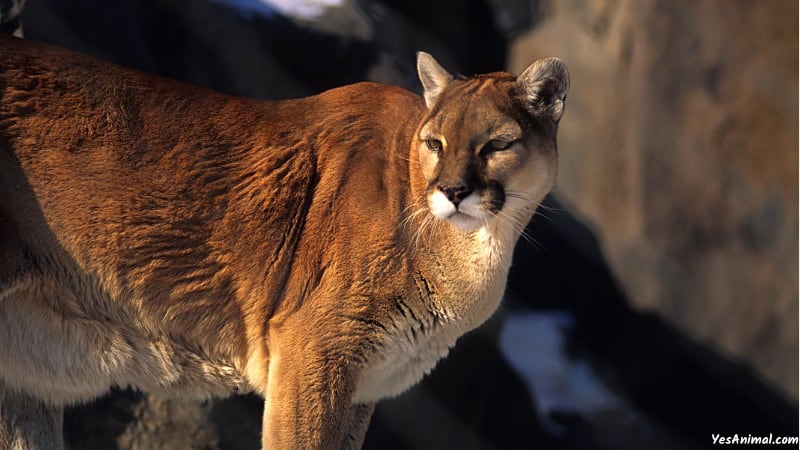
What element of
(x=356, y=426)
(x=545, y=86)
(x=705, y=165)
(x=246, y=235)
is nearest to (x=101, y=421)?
(x=356, y=426)

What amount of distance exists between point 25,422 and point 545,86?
1.91 metres

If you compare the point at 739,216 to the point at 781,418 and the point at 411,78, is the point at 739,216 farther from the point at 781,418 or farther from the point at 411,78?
the point at 411,78

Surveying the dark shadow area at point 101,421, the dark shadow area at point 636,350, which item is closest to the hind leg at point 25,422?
the dark shadow area at point 101,421

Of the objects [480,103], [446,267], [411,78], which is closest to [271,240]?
[446,267]

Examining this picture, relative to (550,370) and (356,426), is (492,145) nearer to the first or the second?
(356,426)

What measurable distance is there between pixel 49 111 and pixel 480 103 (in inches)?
46.9

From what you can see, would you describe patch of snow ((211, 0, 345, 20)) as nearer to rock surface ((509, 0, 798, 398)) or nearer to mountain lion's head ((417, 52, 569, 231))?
rock surface ((509, 0, 798, 398))

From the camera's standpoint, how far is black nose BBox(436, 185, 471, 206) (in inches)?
112

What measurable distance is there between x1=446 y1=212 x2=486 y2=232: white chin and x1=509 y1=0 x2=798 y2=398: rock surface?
284 cm

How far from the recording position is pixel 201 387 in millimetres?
3281

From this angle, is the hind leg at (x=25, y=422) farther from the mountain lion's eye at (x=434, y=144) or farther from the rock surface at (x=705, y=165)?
the rock surface at (x=705, y=165)

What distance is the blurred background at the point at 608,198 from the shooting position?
4.84 m

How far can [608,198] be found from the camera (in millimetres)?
5934

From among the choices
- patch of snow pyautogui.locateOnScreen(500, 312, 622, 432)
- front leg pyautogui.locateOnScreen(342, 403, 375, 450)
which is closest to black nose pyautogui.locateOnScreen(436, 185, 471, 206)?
front leg pyautogui.locateOnScreen(342, 403, 375, 450)
